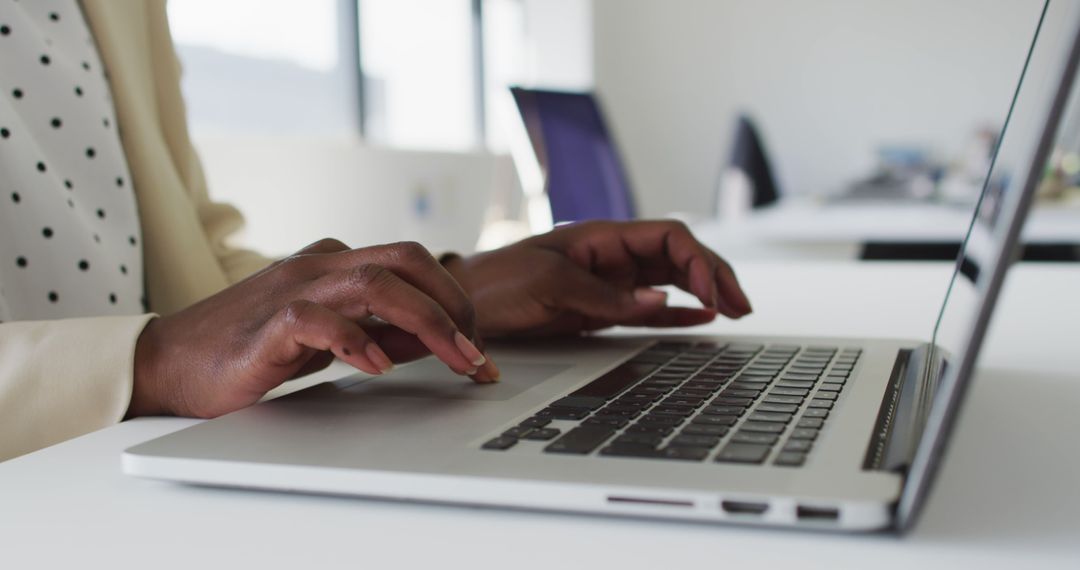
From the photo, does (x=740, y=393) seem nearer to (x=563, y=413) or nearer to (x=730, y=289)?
(x=563, y=413)

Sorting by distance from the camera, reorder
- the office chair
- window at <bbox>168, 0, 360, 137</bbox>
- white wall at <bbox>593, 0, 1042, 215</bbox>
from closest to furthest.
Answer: window at <bbox>168, 0, 360, 137</bbox> → the office chair → white wall at <bbox>593, 0, 1042, 215</bbox>

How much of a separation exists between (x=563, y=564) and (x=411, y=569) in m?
0.05

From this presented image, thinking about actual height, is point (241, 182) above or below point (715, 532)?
below

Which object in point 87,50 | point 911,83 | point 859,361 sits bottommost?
point 911,83

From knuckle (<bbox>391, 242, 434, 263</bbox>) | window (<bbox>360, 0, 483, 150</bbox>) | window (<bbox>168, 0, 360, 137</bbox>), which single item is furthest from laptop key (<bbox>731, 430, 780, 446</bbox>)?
window (<bbox>360, 0, 483, 150</bbox>)

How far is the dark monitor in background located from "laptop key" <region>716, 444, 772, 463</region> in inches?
68.8

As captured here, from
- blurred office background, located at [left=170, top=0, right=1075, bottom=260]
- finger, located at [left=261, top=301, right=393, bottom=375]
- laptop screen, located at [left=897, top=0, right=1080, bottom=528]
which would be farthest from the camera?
blurred office background, located at [left=170, top=0, right=1075, bottom=260]

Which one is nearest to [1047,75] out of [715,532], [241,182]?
[715,532]

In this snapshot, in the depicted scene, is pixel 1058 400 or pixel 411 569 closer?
pixel 411 569

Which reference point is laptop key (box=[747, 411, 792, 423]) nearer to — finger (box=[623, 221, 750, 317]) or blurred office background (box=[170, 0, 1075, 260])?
finger (box=[623, 221, 750, 317])

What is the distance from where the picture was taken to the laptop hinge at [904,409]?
1.10ft

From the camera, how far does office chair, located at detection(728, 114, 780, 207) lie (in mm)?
4625

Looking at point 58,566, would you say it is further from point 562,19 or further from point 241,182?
point 562,19

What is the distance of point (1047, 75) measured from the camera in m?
0.28
